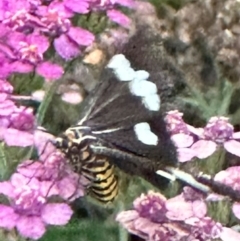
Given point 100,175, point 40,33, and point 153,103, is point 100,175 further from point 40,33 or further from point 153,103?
point 40,33

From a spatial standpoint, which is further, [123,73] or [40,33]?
[40,33]

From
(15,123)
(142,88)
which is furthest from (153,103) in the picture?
(15,123)

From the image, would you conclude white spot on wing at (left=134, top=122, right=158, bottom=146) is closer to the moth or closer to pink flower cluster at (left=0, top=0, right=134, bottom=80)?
the moth

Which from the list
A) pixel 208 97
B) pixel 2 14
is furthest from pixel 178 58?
pixel 2 14

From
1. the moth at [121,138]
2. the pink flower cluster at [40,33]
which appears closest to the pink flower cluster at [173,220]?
the moth at [121,138]

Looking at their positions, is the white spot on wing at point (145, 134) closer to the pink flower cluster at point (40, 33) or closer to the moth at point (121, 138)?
the moth at point (121, 138)

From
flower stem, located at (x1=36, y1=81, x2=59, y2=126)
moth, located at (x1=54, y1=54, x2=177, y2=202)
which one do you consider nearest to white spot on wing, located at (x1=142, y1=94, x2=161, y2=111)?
moth, located at (x1=54, y1=54, x2=177, y2=202)
